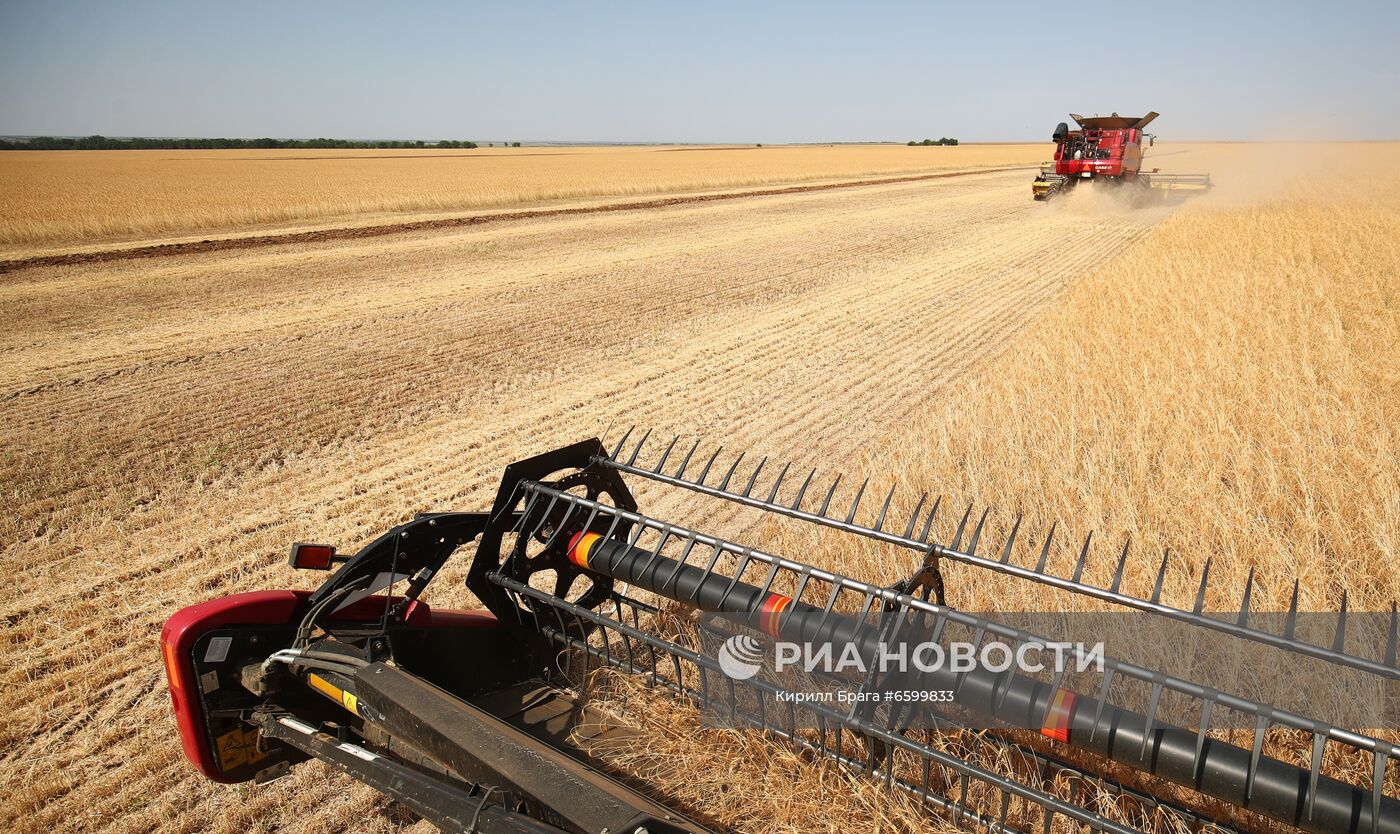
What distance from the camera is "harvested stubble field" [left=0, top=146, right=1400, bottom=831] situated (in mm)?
2908

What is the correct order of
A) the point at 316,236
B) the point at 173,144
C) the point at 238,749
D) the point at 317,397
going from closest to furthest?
1. the point at 238,749
2. the point at 317,397
3. the point at 316,236
4. the point at 173,144

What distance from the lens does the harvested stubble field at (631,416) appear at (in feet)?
9.54

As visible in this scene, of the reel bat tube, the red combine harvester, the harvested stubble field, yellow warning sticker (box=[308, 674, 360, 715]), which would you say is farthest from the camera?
the red combine harvester

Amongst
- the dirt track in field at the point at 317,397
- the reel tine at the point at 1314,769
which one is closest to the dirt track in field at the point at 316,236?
the dirt track in field at the point at 317,397

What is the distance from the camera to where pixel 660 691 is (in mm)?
2975

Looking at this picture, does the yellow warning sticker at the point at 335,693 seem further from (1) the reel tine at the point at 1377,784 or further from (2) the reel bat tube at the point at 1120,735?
(1) the reel tine at the point at 1377,784

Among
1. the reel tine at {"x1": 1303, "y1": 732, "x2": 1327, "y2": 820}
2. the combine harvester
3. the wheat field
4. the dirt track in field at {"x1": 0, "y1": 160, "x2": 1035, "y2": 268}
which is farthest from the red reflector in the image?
the wheat field

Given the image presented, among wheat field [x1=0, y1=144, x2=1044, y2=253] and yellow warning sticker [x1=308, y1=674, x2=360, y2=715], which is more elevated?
wheat field [x1=0, y1=144, x2=1044, y2=253]

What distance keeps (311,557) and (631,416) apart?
147 inches

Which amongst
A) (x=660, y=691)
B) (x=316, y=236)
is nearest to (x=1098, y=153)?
(x=316, y=236)

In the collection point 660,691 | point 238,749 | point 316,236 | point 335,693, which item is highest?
point 316,236

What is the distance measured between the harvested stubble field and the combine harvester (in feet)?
0.92

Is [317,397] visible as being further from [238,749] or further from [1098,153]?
[1098,153]

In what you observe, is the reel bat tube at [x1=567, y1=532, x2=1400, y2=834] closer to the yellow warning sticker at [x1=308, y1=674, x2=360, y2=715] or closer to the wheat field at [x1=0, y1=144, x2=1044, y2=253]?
the yellow warning sticker at [x1=308, y1=674, x2=360, y2=715]
